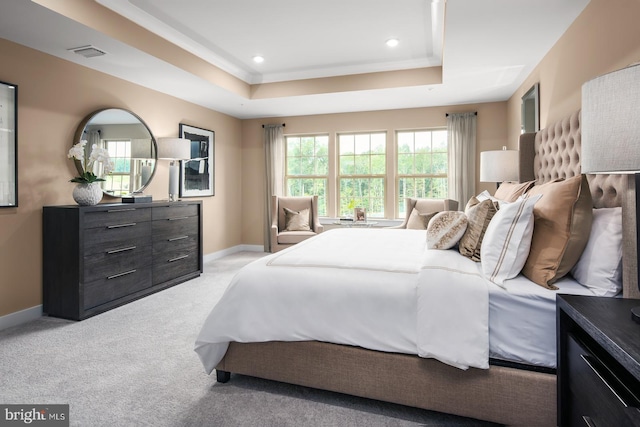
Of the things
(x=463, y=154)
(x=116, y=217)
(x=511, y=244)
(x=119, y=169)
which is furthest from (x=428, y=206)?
(x=119, y=169)

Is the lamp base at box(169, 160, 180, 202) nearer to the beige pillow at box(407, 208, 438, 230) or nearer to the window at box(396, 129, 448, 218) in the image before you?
the beige pillow at box(407, 208, 438, 230)

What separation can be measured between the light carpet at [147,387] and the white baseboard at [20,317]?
128mm

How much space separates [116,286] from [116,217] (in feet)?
2.18

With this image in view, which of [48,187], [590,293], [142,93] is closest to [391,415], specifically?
[590,293]

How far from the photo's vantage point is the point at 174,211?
425cm

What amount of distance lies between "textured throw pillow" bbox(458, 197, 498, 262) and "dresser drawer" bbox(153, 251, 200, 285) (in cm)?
322

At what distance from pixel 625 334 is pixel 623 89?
700mm

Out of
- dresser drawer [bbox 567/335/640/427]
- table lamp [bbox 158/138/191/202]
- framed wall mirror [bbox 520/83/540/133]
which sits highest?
framed wall mirror [bbox 520/83/540/133]

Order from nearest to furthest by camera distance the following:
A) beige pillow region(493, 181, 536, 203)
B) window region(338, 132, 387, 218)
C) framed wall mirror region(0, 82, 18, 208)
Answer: beige pillow region(493, 181, 536, 203) < framed wall mirror region(0, 82, 18, 208) < window region(338, 132, 387, 218)

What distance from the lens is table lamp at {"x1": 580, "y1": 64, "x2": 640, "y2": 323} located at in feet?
3.31

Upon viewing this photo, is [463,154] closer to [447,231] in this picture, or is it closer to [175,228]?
[447,231]

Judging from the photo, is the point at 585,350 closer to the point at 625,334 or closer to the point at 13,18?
the point at 625,334

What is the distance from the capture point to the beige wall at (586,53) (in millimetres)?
2023

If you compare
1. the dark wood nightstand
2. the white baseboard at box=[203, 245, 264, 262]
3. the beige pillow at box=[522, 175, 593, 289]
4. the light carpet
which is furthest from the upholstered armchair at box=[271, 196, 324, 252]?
the dark wood nightstand
